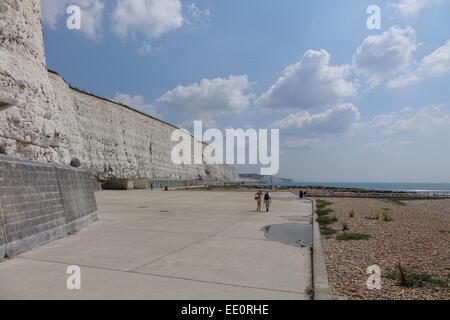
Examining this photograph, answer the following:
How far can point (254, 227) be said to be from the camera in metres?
11.6

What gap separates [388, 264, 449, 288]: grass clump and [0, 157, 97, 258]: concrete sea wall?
25.3ft

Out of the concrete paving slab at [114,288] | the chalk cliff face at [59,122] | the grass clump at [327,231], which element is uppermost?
the chalk cliff face at [59,122]

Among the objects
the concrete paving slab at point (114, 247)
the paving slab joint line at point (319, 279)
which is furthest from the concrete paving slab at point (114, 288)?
the concrete paving slab at point (114, 247)

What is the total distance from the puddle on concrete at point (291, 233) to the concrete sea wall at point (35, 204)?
20.3ft

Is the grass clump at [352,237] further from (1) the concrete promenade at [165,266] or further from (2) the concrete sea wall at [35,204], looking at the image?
(2) the concrete sea wall at [35,204]

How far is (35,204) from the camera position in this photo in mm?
7590

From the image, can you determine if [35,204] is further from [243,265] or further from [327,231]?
[327,231]

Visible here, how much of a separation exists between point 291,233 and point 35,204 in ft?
25.2

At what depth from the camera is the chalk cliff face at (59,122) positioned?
2189 centimetres

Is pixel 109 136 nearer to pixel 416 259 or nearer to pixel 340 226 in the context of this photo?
pixel 340 226

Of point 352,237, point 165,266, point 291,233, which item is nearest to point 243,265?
point 165,266

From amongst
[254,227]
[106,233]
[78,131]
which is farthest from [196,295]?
[78,131]

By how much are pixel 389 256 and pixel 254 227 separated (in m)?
4.93

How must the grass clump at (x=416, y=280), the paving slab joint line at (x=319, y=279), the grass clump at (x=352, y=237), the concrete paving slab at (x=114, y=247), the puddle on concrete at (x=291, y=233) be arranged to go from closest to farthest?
1. the paving slab joint line at (x=319, y=279)
2. the grass clump at (x=416, y=280)
3. the concrete paving slab at (x=114, y=247)
4. the puddle on concrete at (x=291, y=233)
5. the grass clump at (x=352, y=237)
